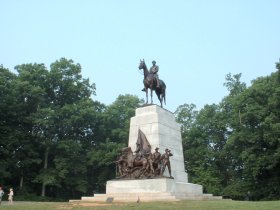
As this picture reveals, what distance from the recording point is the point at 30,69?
130 feet

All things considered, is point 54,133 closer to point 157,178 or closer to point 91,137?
point 91,137

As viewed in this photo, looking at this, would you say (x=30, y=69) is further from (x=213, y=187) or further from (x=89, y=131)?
(x=213, y=187)

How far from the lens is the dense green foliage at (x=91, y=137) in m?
35.4

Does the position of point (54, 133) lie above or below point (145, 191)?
above

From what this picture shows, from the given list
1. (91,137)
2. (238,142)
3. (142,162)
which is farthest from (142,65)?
(91,137)

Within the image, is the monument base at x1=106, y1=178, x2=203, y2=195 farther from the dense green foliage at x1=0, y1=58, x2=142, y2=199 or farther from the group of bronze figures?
the dense green foliage at x1=0, y1=58, x2=142, y2=199

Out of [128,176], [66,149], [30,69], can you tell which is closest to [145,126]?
[128,176]

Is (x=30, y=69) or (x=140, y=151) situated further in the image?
(x=30, y=69)

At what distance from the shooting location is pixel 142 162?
21.7 m

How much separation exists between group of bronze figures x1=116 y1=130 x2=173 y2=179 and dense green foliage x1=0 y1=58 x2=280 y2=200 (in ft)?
46.6

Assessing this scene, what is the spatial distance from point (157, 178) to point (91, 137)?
76.4ft

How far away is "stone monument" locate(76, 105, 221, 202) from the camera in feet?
65.7

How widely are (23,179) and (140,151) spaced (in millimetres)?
19662

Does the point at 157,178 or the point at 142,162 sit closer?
the point at 157,178
